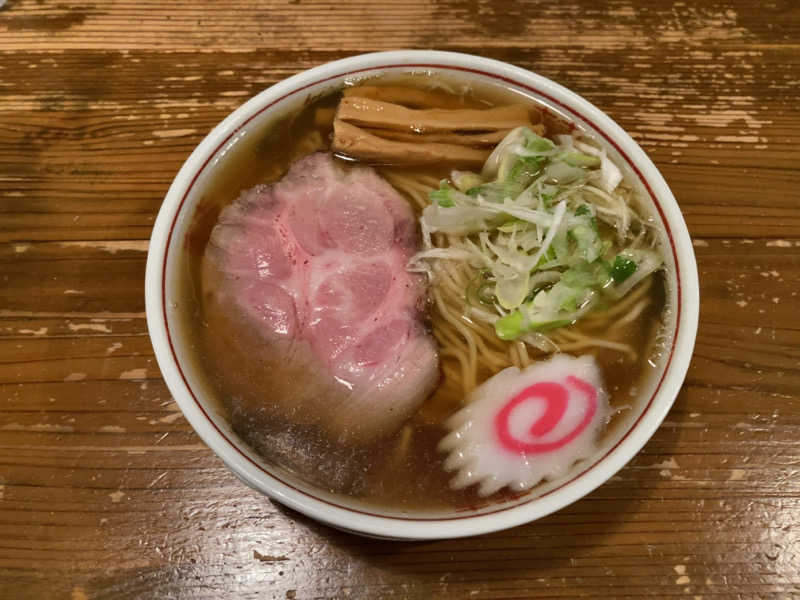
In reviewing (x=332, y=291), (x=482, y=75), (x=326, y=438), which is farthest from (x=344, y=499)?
(x=482, y=75)

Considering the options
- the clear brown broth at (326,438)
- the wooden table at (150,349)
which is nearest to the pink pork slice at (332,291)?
the clear brown broth at (326,438)

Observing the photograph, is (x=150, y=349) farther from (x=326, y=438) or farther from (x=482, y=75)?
(x=482, y=75)

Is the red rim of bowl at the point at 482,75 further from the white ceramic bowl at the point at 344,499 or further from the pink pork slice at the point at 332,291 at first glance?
the pink pork slice at the point at 332,291

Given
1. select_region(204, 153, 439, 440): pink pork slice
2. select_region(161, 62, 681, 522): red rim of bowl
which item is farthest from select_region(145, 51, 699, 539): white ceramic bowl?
select_region(204, 153, 439, 440): pink pork slice

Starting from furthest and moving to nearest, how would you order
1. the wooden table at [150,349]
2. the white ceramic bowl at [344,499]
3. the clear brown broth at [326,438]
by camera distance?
the wooden table at [150,349] < the clear brown broth at [326,438] < the white ceramic bowl at [344,499]

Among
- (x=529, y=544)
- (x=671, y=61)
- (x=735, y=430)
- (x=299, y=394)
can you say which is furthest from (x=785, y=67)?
(x=299, y=394)
